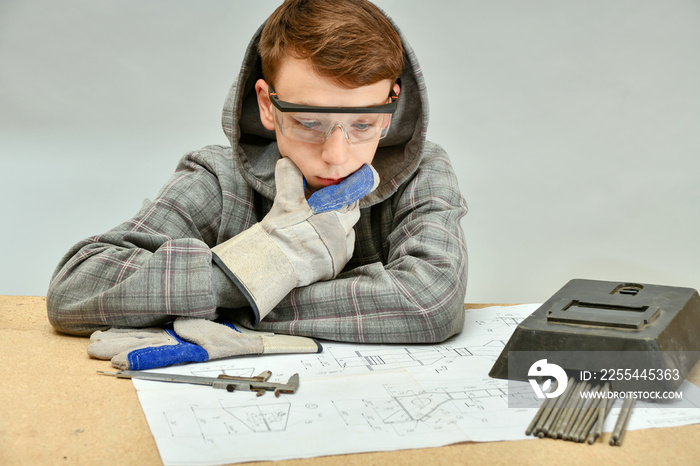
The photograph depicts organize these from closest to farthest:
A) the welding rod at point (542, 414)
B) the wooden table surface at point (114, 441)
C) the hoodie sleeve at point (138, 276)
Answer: the wooden table surface at point (114, 441)
the welding rod at point (542, 414)
the hoodie sleeve at point (138, 276)

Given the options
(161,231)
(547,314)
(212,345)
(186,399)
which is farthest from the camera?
(161,231)

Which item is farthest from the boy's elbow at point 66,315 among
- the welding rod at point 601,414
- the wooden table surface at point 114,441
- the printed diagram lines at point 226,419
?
the welding rod at point 601,414

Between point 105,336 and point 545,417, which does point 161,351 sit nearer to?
point 105,336

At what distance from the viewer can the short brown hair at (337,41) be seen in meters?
2.07

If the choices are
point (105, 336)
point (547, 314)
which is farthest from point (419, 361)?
point (105, 336)

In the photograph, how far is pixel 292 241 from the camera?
2.13 metres

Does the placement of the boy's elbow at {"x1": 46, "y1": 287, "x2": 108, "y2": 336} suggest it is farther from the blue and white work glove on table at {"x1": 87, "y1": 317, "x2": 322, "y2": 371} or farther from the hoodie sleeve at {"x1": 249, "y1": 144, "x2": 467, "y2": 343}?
the hoodie sleeve at {"x1": 249, "y1": 144, "x2": 467, "y2": 343}

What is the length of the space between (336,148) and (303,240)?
0.84ft

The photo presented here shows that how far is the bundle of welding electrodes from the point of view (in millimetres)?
1554

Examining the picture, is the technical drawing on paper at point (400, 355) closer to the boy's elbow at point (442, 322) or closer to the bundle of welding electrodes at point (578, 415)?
the boy's elbow at point (442, 322)

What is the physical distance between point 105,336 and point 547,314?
109 cm

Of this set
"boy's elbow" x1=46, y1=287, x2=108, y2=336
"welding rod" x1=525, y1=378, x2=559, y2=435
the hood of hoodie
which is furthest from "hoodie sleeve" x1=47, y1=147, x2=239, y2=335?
"welding rod" x1=525, y1=378, x2=559, y2=435

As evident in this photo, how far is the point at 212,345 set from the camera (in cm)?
199

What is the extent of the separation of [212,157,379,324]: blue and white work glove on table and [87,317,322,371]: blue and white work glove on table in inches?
3.6
